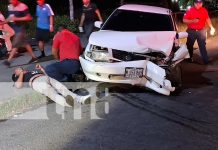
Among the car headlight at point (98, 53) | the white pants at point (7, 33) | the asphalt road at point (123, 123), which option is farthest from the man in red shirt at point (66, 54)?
the white pants at point (7, 33)

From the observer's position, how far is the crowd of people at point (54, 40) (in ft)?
24.6

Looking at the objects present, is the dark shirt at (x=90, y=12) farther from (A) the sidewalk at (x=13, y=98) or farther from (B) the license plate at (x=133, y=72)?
(B) the license plate at (x=133, y=72)

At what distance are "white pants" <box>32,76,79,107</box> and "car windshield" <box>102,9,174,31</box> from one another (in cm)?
231

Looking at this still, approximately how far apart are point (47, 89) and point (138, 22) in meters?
2.96

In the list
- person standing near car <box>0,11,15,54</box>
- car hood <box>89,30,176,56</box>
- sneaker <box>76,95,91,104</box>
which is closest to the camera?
sneaker <box>76,95,91,104</box>

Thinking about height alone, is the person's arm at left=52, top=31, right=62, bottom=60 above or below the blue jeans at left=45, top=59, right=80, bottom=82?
above

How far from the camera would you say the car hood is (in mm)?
7918

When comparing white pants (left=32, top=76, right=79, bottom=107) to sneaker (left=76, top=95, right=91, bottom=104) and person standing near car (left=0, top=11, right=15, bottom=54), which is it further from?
person standing near car (left=0, top=11, right=15, bottom=54)

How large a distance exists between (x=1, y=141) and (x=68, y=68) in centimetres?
275

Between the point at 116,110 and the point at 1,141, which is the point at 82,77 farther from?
the point at 1,141

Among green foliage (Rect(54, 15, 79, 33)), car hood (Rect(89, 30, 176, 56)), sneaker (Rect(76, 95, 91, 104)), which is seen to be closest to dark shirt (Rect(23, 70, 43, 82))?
sneaker (Rect(76, 95, 91, 104))

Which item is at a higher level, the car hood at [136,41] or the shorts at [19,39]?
the car hood at [136,41]

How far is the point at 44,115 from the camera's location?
7.02m

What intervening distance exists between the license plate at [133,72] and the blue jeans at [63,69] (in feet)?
3.84
